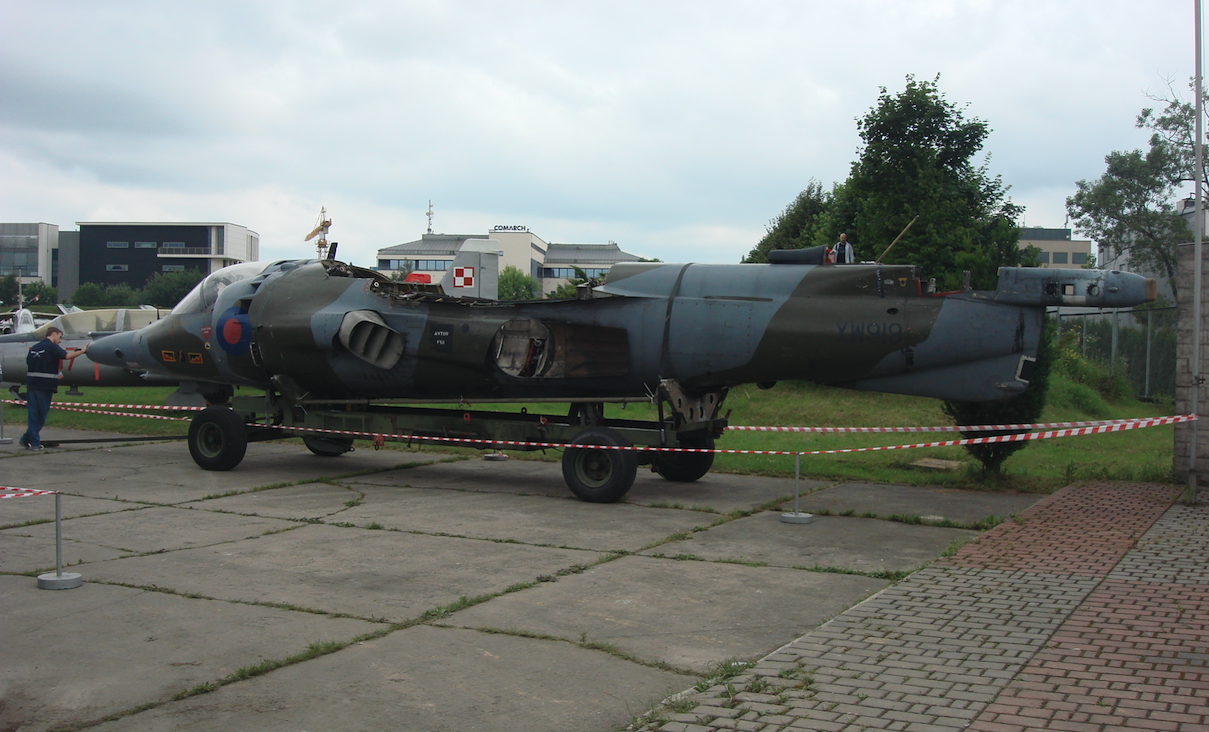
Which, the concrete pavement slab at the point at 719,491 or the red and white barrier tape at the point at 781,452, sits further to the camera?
the concrete pavement slab at the point at 719,491

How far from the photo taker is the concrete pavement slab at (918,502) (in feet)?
30.9

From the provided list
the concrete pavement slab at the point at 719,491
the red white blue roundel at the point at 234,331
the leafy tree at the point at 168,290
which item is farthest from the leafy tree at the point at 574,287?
the leafy tree at the point at 168,290

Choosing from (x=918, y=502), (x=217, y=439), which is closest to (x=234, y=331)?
(x=217, y=439)

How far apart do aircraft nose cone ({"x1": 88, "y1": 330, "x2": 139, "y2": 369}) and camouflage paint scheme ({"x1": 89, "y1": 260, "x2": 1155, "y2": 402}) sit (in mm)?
562

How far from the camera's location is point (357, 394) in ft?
39.1

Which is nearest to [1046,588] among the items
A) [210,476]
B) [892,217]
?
[210,476]

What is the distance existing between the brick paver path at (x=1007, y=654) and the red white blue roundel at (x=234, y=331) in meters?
8.96

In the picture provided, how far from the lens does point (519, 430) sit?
419 inches

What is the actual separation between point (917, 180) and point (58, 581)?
1855cm

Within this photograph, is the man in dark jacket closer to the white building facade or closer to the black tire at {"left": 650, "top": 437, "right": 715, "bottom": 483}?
the black tire at {"left": 650, "top": 437, "right": 715, "bottom": 483}

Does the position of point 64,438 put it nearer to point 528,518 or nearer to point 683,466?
point 528,518

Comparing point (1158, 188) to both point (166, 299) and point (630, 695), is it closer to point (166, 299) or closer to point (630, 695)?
point (630, 695)

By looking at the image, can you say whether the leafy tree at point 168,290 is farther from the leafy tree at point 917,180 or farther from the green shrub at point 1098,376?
the green shrub at point 1098,376

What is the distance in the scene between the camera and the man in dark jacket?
13.6m
